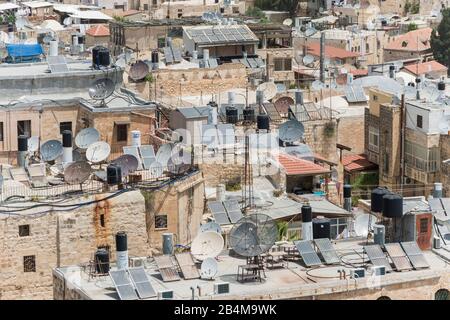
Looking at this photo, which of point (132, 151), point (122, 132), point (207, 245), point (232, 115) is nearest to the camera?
point (207, 245)

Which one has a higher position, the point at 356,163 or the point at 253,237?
the point at 253,237

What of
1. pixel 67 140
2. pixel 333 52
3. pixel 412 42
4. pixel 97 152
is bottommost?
pixel 412 42

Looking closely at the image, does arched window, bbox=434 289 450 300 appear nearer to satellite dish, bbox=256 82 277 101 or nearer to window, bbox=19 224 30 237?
window, bbox=19 224 30 237

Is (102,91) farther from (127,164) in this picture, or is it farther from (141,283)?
(141,283)

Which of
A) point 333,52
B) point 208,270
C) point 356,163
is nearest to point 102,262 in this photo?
point 208,270

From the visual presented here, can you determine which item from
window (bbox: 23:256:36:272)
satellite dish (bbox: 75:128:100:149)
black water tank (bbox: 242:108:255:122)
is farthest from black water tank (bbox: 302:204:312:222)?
black water tank (bbox: 242:108:255:122)

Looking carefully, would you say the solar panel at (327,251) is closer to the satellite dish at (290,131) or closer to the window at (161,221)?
the window at (161,221)
